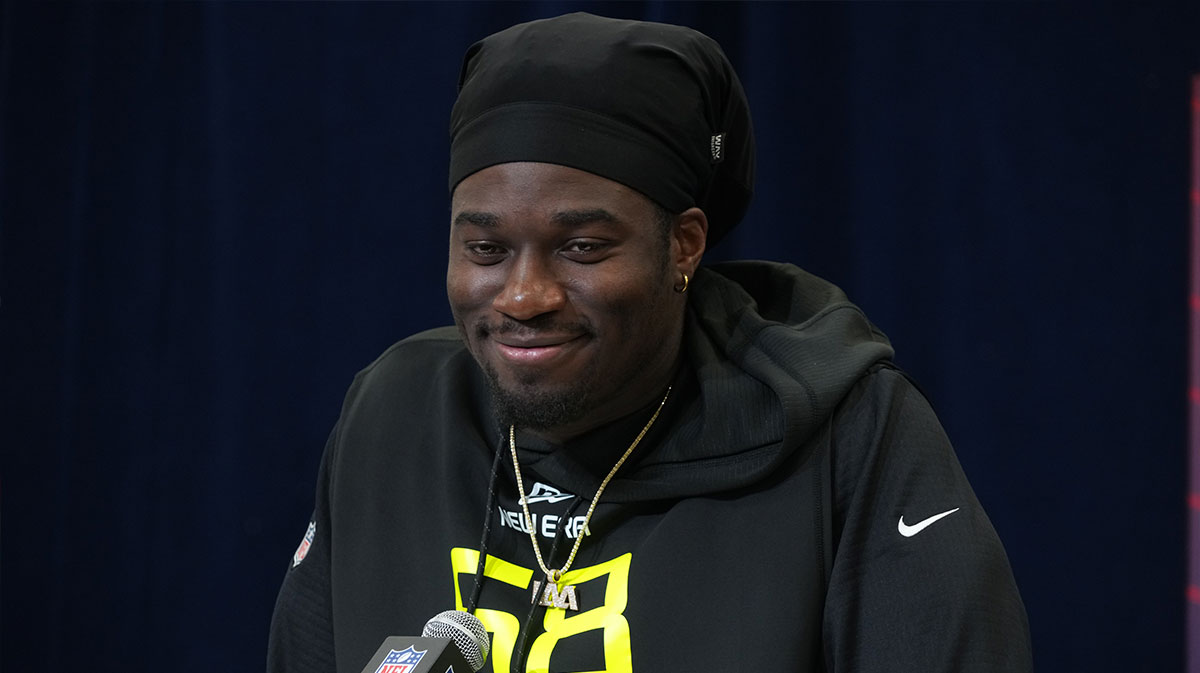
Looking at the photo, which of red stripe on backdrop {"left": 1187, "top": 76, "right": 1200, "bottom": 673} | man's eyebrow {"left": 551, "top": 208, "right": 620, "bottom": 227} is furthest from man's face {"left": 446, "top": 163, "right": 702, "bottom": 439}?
red stripe on backdrop {"left": 1187, "top": 76, "right": 1200, "bottom": 673}

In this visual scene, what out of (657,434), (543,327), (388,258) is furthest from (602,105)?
(388,258)

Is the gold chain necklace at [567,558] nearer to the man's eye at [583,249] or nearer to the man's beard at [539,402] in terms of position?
the man's beard at [539,402]

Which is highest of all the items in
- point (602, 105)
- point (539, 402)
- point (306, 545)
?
point (602, 105)

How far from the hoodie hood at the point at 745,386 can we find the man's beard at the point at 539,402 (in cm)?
9

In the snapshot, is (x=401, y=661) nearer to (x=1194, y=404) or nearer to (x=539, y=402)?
(x=539, y=402)

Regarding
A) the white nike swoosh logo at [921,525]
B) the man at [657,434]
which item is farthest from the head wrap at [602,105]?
the white nike swoosh logo at [921,525]

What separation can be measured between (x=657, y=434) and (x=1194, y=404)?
102 centimetres

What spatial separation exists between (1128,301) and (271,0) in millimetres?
1464

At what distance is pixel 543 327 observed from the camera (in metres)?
1.16

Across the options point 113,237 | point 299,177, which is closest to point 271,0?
point 299,177

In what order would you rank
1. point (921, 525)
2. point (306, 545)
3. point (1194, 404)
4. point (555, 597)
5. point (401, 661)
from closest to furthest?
point (401, 661)
point (921, 525)
point (555, 597)
point (306, 545)
point (1194, 404)

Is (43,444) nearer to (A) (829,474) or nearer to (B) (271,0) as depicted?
(B) (271,0)

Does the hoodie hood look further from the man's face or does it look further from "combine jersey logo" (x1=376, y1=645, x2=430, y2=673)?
"combine jersey logo" (x1=376, y1=645, x2=430, y2=673)

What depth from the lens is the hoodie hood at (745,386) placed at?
1.17 metres
